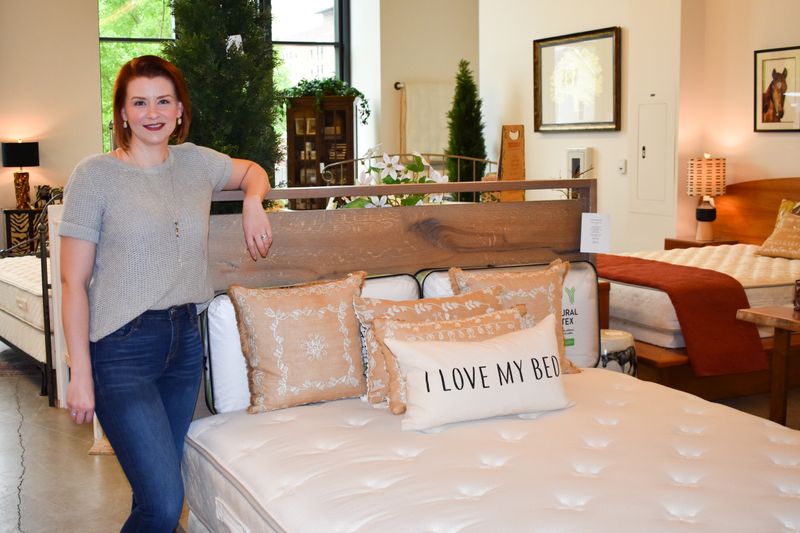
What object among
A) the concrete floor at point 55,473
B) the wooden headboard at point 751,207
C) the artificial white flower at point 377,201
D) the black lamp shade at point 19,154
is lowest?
the concrete floor at point 55,473

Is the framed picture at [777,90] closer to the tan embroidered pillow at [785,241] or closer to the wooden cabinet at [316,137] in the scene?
the tan embroidered pillow at [785,241]

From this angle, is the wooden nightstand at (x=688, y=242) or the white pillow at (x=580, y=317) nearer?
the white pillow at (x=580, y=317)

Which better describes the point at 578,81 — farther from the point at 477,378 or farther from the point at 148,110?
the point at 148,110

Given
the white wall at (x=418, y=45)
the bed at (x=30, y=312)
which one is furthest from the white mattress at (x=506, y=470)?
the white wall at (x=418, y=45)

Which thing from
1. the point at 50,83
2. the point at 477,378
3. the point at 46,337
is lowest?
the point at 46,337

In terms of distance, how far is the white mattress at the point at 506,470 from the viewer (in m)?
2.04

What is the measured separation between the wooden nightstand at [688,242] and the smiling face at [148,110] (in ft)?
17.2

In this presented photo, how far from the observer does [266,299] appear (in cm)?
282

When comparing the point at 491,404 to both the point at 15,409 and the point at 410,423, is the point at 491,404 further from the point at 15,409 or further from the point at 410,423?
the point at 15,409

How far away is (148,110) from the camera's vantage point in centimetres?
235

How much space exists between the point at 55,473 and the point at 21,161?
5.71m

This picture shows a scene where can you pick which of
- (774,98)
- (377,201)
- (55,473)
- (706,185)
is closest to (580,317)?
(377,201)

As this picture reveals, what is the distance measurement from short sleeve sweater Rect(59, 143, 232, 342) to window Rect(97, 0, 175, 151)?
27.7 feet

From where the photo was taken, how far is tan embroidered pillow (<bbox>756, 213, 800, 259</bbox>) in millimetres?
5816
